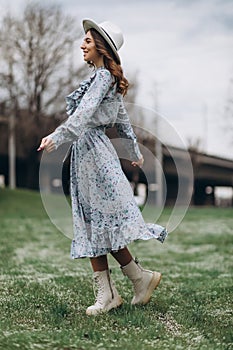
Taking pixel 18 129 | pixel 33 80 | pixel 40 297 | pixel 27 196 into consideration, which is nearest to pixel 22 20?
pixel 33 80

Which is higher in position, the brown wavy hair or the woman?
A: the brown wavy hair

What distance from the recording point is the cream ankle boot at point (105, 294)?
16.6ft

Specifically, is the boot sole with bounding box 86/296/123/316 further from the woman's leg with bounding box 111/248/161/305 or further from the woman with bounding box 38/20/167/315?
the woman's leg with bounding box 111/248/161/305

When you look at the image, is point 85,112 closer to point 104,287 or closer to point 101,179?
point 101,179

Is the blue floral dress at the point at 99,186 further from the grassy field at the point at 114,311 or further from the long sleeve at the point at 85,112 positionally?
the grassy field at the point at 114,311

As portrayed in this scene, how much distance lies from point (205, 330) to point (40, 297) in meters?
1.61

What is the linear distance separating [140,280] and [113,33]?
69.3 inches

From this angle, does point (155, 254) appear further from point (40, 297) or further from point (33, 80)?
point (33, 80)

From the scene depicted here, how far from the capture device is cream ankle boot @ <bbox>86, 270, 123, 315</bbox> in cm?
506

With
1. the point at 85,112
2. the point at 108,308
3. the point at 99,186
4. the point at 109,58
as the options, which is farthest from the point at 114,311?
the point at 109,58

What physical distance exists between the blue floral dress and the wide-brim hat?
0.58ft

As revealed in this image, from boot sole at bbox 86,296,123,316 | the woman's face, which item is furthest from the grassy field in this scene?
the woman's face

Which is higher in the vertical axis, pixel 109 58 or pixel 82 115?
pixel 109 58

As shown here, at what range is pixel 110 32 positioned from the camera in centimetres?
514
